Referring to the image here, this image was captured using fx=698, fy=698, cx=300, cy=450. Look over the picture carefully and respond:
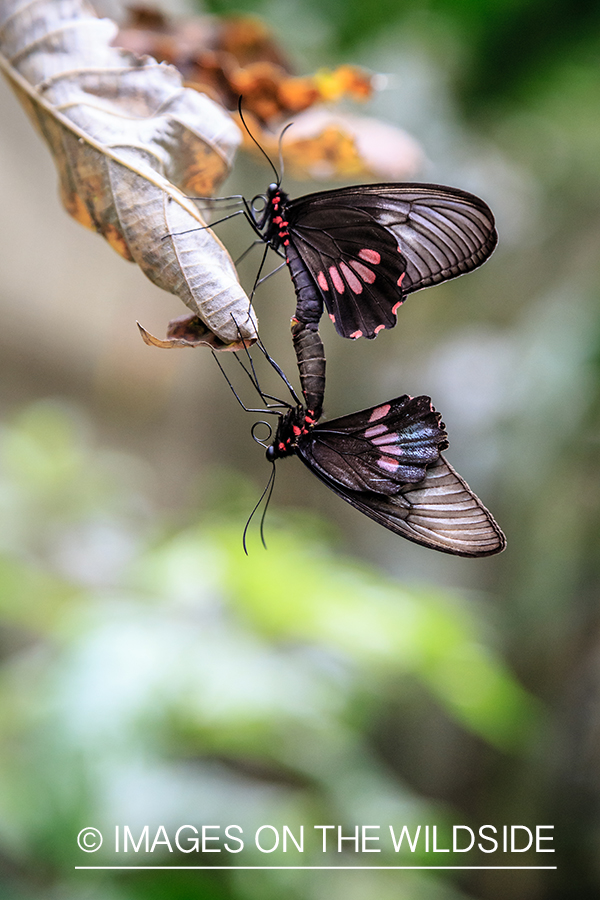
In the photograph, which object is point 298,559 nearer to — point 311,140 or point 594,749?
point 311,140

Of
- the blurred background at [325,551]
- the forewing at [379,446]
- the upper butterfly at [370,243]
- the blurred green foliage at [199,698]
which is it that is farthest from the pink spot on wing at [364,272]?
the blurred green foliage at [199,698]

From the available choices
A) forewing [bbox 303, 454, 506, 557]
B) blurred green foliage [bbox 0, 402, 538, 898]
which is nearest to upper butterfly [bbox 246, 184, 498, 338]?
forewing [bbox 303, 454, 506, 557]

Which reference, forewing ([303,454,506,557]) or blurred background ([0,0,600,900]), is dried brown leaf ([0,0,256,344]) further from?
blurred background ([0,0,600,900])

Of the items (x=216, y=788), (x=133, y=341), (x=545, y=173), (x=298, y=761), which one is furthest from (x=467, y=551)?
(x=133, y=341)

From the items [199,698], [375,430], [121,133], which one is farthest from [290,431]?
[199,698]

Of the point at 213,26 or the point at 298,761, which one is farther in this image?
the point at 298,761

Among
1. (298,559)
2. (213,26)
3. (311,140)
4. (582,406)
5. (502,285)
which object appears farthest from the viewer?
(502,285)
